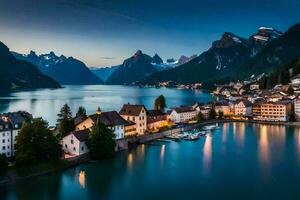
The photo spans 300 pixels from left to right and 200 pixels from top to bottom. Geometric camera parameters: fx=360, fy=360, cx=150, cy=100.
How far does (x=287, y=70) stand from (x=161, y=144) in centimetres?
8726

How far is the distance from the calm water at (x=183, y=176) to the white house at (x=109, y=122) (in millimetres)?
3192

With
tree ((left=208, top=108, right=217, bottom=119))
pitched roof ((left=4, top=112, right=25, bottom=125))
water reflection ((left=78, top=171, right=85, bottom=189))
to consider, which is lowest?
water reflection ((left=78, top=171, right=85, bottom=189))

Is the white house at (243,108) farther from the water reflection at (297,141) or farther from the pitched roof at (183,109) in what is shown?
the water reflection at (297,141)

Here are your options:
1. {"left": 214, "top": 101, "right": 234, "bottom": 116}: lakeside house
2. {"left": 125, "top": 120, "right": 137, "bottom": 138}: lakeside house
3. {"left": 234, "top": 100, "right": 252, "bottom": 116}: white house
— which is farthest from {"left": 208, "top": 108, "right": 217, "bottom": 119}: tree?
{"left": 125, "top": 120, "right": 137, "bottom": 138}: lakeside house

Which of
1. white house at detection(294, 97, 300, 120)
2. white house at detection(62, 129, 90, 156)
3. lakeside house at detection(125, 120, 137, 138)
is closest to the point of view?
white house at detection(62, 129, 90, 156)

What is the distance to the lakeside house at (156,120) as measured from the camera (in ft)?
176

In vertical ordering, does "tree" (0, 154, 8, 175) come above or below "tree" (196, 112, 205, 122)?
below

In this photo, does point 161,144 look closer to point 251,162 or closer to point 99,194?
point 251,162

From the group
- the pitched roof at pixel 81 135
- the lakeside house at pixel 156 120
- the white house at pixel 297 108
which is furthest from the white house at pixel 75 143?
the white house at pixel 297 108

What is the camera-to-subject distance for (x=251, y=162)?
120ft

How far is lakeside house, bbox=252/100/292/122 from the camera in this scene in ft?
216

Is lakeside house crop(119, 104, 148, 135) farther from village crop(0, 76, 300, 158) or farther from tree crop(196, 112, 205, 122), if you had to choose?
tree crop(196, 112, 205, 122)

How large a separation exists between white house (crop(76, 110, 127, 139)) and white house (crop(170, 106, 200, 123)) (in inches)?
790

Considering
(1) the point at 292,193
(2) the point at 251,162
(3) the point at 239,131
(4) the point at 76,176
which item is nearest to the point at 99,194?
(4) the point at 76,176
